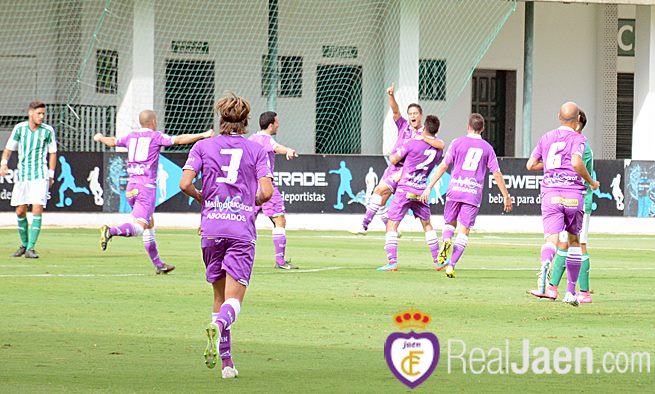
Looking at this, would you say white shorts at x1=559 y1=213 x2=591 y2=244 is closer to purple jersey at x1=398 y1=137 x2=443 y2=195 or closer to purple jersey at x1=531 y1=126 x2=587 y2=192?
purple jersey at x1=531 y1=126 x2=587 y2=192

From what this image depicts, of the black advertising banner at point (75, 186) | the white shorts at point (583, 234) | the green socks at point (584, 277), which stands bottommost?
the green socks at point (584, 277)

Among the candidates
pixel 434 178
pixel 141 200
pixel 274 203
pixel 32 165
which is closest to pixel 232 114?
pixel 141 200

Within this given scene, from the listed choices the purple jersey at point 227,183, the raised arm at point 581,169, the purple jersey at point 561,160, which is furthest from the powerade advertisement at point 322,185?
the purple jersey at point 227,183

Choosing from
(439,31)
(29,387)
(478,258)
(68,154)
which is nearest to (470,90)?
(439,31)

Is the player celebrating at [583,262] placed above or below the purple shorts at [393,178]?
below

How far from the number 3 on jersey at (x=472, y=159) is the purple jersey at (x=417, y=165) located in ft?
4.25

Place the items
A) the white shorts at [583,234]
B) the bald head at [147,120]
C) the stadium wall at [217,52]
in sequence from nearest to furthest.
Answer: the white shorts at [583,234], the bald head at [147,120], the stadium wall at [217,52]

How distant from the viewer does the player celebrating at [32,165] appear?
18125 millimetres

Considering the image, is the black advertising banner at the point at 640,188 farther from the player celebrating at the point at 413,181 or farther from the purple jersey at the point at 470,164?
the purple jersey at the point at 470,164

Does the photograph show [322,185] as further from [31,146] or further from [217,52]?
[31,146]

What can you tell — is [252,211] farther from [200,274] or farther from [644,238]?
[644,238]

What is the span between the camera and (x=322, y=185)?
28.5 metres

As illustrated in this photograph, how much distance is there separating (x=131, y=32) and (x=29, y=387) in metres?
24.6

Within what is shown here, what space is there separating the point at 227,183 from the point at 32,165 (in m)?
10.6
